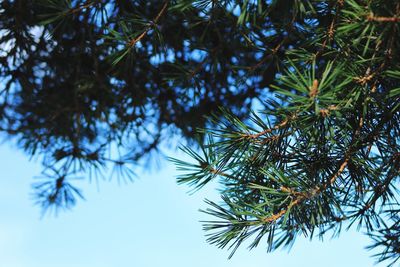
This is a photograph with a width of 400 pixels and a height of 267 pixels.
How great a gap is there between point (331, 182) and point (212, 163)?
19 cm

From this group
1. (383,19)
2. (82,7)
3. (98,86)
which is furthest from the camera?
(98,86)

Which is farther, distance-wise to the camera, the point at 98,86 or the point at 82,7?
the point at 98,86

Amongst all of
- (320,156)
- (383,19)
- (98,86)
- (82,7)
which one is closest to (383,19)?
(383,19)

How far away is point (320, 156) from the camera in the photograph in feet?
3.27

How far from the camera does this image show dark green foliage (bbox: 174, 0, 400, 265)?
36.8 inches

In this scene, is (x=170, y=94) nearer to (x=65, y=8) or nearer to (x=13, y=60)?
(x=13, y=60)

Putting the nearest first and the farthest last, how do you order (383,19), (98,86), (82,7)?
1. (383,19)
2. (82,7)
3. (98,86)

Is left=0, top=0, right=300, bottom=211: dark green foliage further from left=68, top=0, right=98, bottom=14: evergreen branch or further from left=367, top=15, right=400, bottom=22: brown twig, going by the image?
left=367, top=15, right=400, bottom=22: brown twig

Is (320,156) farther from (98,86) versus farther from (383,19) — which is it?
(98,86)

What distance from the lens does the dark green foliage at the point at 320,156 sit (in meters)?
0.94

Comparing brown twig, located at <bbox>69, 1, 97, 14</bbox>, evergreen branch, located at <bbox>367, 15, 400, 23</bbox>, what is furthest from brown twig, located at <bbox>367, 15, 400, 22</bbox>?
brown twig, located at <bbox>69, 1, 97, 14</bbox>

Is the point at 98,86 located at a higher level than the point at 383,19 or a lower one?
higher

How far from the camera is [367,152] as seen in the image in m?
1.01

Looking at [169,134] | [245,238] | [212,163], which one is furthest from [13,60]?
[245,238]
